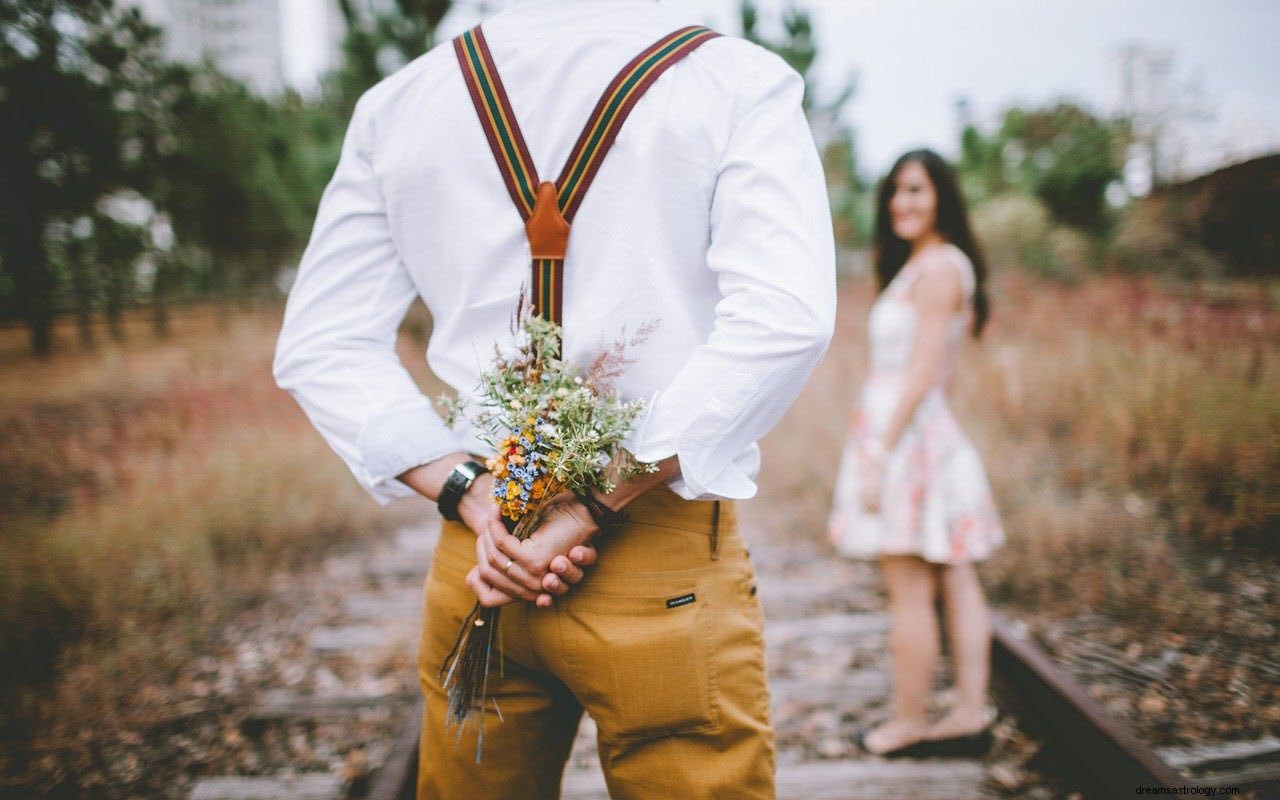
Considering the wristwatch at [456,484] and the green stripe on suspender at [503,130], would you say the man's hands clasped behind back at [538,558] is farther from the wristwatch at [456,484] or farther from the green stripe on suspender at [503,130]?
the green stripe on suspender at [503,130]

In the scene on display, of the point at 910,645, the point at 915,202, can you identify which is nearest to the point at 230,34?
the point at 915,202

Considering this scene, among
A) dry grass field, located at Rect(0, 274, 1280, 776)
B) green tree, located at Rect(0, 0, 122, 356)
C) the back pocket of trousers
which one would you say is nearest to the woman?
dry grass field, located at Rect(0, 274, 1280, 776)

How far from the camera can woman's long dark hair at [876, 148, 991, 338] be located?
2885 mm

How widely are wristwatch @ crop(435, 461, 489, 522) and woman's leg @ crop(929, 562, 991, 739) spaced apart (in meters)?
2.25

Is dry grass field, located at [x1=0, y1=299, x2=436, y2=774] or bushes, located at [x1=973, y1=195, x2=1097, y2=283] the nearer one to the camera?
dry grass field, located at [x1=0, y1=299, x2=436, y2=774]

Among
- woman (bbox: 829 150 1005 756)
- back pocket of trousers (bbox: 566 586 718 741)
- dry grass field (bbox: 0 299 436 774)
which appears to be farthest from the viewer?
dry grass field (bbox: 0 299 436 774)

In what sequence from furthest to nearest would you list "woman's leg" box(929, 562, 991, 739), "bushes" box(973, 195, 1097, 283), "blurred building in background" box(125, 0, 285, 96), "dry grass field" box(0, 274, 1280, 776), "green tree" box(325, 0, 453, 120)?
"bushes" box(973, 195, 1097, 283) → "green tree" box(325, 0, 453, 120) → "blurred building in background" box(125, 0, 285, 96) → "dry grass field" box(0, 274, 1280, 776) → "woman's leg" box(929, 562, 991, 739)

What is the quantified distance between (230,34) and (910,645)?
335 ft

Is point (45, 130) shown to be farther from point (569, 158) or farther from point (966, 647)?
point (966, 647)

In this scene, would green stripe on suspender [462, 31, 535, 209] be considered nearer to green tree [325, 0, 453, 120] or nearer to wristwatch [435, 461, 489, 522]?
wristwatch [435, 461, 489, 522]

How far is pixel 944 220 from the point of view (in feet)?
9.57

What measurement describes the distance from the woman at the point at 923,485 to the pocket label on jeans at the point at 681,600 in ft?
5.73

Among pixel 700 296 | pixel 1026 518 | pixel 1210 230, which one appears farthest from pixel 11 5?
pixel 1210 230

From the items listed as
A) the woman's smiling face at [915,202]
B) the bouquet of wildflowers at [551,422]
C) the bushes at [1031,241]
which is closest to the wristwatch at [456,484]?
the bouquet of wildflowers at [551,422]
